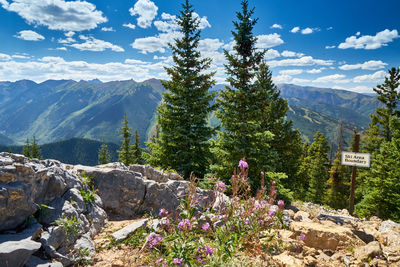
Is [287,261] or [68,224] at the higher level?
[68,224]

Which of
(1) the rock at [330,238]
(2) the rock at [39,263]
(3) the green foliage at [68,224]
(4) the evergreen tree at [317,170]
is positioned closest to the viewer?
(2) the rock at [39,263]

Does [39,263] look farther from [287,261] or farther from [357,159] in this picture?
[357,159]

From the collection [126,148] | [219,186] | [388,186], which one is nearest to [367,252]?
[219,186]

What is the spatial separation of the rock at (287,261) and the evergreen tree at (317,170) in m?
33.7

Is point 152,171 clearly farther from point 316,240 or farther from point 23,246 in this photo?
point 316,240

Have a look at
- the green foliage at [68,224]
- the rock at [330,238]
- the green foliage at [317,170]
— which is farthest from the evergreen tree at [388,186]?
the green foliage at [68,224]

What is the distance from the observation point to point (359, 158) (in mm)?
8594

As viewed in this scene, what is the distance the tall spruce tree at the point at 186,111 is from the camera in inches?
567

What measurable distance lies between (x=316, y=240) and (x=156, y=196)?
4850mm

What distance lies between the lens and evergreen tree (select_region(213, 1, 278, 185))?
42.4ft

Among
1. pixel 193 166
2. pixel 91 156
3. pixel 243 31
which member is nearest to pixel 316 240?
pixel 193 166

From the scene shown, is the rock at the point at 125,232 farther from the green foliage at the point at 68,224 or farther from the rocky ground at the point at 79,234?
the green foliage at the point at 68,224

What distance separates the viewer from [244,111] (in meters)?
13.3

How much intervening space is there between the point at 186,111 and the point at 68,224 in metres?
10.9
